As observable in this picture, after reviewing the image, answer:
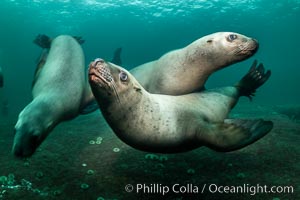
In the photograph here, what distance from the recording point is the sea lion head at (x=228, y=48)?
5.19 metres

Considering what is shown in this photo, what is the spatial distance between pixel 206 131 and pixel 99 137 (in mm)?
4078

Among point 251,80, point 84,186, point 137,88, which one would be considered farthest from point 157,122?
point 251,80

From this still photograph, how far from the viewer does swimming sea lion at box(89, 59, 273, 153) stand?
12.2 feet

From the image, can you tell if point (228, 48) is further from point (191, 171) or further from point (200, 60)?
point (191, 171)

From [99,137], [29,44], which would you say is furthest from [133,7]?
[29,44]

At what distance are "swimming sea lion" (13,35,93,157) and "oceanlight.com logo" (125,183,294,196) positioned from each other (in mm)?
1632

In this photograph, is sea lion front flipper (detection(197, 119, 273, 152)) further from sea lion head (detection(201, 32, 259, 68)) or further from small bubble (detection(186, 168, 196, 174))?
sea lion head (detection(201, 32, 259, 68))

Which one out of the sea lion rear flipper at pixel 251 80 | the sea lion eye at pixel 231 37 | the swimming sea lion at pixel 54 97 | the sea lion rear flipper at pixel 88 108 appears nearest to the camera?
the swimming sea lion at pixel 54 97

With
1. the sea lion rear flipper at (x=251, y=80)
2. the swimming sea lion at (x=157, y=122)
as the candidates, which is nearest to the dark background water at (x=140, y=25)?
the sea lion rear flipper at (x=251, y=80)

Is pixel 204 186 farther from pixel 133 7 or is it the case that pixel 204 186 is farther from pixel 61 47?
pixel 133 7

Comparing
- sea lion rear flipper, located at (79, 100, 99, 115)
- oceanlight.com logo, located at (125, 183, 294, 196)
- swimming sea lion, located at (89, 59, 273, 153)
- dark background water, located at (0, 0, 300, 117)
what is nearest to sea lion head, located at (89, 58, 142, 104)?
swimming sea lion, located at (89, 59, 273, 153)

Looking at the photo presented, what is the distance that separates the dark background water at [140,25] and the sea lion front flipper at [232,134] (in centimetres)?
2225

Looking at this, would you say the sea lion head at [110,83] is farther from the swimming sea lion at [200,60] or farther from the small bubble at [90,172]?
the small bubble at [90,172]

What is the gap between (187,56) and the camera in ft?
18.4
